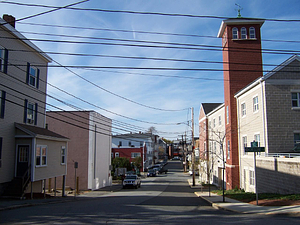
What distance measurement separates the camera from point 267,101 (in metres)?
21.7

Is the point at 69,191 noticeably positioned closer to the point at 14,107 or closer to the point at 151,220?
the point at 14,107

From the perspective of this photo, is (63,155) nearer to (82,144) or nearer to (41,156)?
(41,156)

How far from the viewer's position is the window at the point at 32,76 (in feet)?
76.3

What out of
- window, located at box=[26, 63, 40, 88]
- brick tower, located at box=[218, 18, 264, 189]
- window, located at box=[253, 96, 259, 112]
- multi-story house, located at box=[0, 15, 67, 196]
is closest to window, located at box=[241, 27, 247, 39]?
brick tower, located at box=[218, 18, 264, 189]

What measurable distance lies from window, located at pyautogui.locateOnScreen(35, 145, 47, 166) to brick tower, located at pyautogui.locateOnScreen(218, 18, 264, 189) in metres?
17.2

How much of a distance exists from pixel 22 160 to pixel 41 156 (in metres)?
1.35

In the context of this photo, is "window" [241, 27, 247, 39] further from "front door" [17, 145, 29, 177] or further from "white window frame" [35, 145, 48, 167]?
"front door" [17, 145, 29, 177]

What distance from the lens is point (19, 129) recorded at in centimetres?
2114

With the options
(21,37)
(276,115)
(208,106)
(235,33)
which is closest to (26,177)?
(21,37)

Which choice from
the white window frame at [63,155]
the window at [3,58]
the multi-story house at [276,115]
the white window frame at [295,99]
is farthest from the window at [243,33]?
the window at [3,58]

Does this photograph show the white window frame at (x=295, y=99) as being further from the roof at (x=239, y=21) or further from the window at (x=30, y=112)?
the window at (x=30, y=112)

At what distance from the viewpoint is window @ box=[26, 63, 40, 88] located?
76.3 feet

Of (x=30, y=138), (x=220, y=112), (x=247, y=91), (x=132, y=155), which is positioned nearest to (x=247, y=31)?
(x=247, y=91)

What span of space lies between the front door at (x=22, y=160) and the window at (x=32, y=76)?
5550 millimetres
